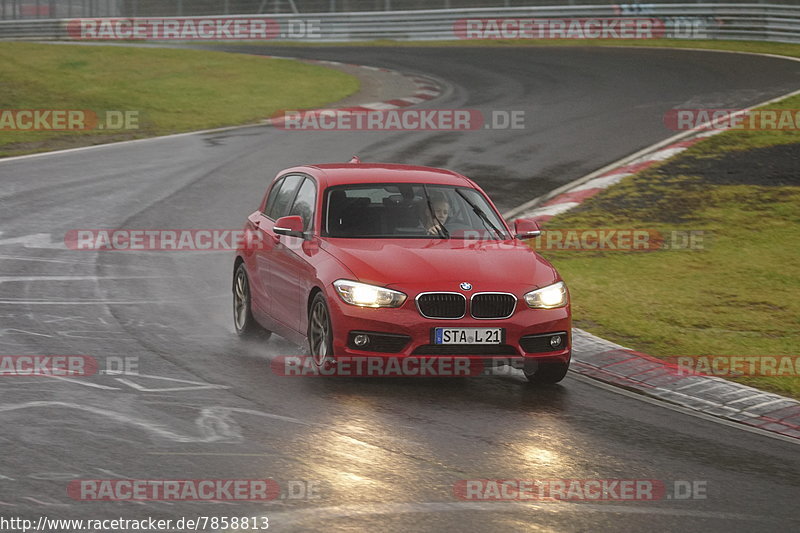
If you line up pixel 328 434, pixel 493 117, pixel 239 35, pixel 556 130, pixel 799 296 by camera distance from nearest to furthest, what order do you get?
1. pixel 328 434
2. pixel 799 296
3. pixel 556 130
4. pixel 493 117
5. pixel 239 35

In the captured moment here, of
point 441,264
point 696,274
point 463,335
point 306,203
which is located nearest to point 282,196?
point 306,203

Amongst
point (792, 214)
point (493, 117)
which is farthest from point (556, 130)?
point (792, 214)

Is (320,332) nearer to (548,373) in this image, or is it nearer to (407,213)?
(407,213)

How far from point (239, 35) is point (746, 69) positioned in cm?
2610

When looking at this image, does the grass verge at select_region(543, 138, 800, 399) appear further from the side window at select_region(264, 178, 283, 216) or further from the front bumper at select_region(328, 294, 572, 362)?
the side window at select_region(264, 178, 283, 216)

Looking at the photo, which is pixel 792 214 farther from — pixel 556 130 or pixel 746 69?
pixel 746 69

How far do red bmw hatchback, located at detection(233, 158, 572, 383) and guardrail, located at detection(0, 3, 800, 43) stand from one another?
98.9 feet

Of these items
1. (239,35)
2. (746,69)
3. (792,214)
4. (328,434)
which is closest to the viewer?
(328,434)

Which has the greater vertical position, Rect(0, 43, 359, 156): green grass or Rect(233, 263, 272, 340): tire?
Rect(233, 263, 272, 340): tire

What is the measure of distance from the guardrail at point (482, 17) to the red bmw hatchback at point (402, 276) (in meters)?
30.2

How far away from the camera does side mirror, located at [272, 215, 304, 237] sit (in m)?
10.0

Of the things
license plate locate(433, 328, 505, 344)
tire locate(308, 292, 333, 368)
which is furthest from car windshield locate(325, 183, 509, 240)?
license plate locate(433, 328, 505, 344)

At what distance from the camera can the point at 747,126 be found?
22.7 m

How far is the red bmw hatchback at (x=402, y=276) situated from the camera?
9047 mm
